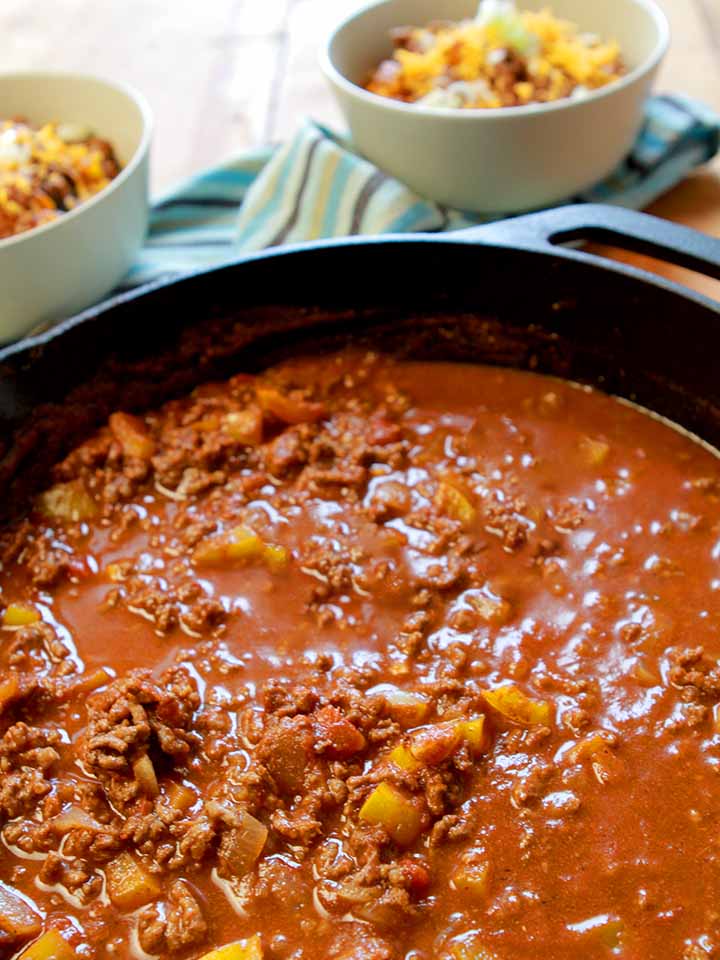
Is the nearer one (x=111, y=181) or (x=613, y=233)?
(x=613, y=233)

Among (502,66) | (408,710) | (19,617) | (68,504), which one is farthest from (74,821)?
(502,66)

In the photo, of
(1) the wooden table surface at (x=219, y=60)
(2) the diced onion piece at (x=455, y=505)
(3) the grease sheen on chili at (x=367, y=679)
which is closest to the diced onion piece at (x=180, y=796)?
(3) the grease sheen on chili at (x=367, y=679)

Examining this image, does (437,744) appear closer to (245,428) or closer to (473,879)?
(473,879)

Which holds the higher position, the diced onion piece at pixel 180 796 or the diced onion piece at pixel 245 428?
the diced onion piece at pixel 245 428

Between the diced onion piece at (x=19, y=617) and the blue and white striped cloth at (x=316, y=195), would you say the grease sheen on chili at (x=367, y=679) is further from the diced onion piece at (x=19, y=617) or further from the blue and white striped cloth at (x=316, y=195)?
the blue and white striped cloth at (x=316, y=195)

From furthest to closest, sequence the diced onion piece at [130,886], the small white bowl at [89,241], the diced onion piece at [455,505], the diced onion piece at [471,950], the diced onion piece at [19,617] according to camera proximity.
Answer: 1. the small white bowl at [89,241]
2. the diced onion piece at [455,505]
3. the diced onion piece at [19,617]
4. the diced onion piece at [130,886]
5. the diced onion piece at [471,950]

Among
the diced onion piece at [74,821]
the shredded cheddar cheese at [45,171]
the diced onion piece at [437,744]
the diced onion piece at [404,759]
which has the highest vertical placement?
the shredded cheddar cheese at [45,171]
